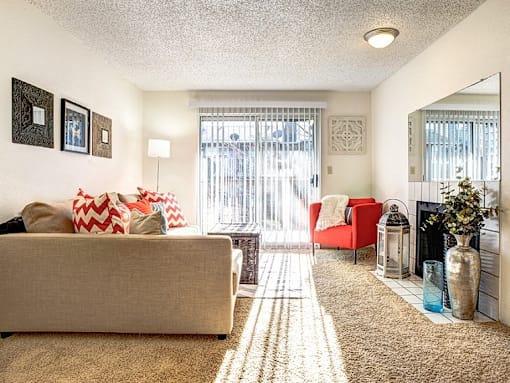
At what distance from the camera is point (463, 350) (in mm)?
2074

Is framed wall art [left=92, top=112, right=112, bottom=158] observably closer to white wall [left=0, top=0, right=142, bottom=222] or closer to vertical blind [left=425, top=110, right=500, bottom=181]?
white wall [left=0, top=0, right=142, bottom=222]

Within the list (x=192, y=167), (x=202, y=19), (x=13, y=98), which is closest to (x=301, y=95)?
(x=192, y=167)

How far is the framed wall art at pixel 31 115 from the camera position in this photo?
2512 mm

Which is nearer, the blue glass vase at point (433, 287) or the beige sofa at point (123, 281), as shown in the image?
the beige sofa at point (123, 281)

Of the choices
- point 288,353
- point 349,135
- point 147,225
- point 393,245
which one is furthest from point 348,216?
point 147,225

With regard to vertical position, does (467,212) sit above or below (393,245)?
above

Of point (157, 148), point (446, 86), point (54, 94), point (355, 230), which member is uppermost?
point (446, 86)

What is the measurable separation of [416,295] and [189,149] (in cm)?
349

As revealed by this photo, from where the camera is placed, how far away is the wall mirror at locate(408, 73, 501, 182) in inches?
99.7

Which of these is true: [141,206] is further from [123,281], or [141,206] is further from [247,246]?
[123,281]

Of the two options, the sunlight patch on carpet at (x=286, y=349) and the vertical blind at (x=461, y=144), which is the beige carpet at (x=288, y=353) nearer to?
the sunlight patch on carpet at (x=286, y=349)

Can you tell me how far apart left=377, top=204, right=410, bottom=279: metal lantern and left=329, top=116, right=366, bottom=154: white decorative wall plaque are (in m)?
1.70

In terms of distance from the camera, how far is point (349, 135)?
526 cm

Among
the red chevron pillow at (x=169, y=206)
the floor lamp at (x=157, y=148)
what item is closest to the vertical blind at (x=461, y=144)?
the red chevron pillow at (x=169, y=206)
